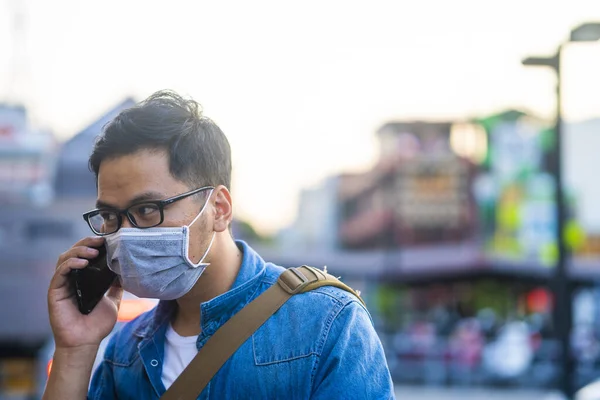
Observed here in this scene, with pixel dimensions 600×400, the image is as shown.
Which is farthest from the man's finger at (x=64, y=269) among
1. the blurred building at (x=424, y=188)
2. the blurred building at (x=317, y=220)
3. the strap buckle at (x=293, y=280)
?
the blurred building at (x=317, y=220)

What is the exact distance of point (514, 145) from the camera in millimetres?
38500

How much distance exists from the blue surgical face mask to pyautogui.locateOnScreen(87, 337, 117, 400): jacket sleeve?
333 mm

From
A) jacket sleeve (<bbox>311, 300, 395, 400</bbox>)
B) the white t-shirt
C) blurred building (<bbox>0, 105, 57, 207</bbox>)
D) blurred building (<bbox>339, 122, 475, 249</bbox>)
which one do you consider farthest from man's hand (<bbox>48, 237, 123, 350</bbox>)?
blurred building (<bbox>339, 122, 475, 249</bbox>)

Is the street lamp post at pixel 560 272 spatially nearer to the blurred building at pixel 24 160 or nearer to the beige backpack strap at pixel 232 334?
the beige backpack strap at pixel 232 334

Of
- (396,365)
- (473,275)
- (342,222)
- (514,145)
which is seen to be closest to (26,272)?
(396,365)

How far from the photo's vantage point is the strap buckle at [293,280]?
2.31 m

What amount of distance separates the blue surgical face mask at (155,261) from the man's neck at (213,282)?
0.04 meters

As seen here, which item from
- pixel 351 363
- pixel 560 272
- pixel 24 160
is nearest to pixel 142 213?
pixel 351 363

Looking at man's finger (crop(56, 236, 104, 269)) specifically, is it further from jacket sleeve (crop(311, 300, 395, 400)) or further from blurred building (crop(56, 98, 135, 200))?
blurred building (crop(56, 98, 135, 200))

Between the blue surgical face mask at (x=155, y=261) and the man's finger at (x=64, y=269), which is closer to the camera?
the blue surgical face mask at (x=155, y=261)

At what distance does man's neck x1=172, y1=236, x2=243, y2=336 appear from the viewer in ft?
8.07

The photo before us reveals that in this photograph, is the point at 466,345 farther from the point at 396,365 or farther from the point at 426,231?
the point at 426,231

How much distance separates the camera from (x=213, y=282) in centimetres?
246

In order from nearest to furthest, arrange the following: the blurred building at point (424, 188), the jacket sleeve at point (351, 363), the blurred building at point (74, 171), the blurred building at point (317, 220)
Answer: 1. the jacket sleeve at point (351, 363)
2. the blurred building at point (74, 171)
3. the blurred building at point (424, 188)
4. the blurred building at point (317, 220)
